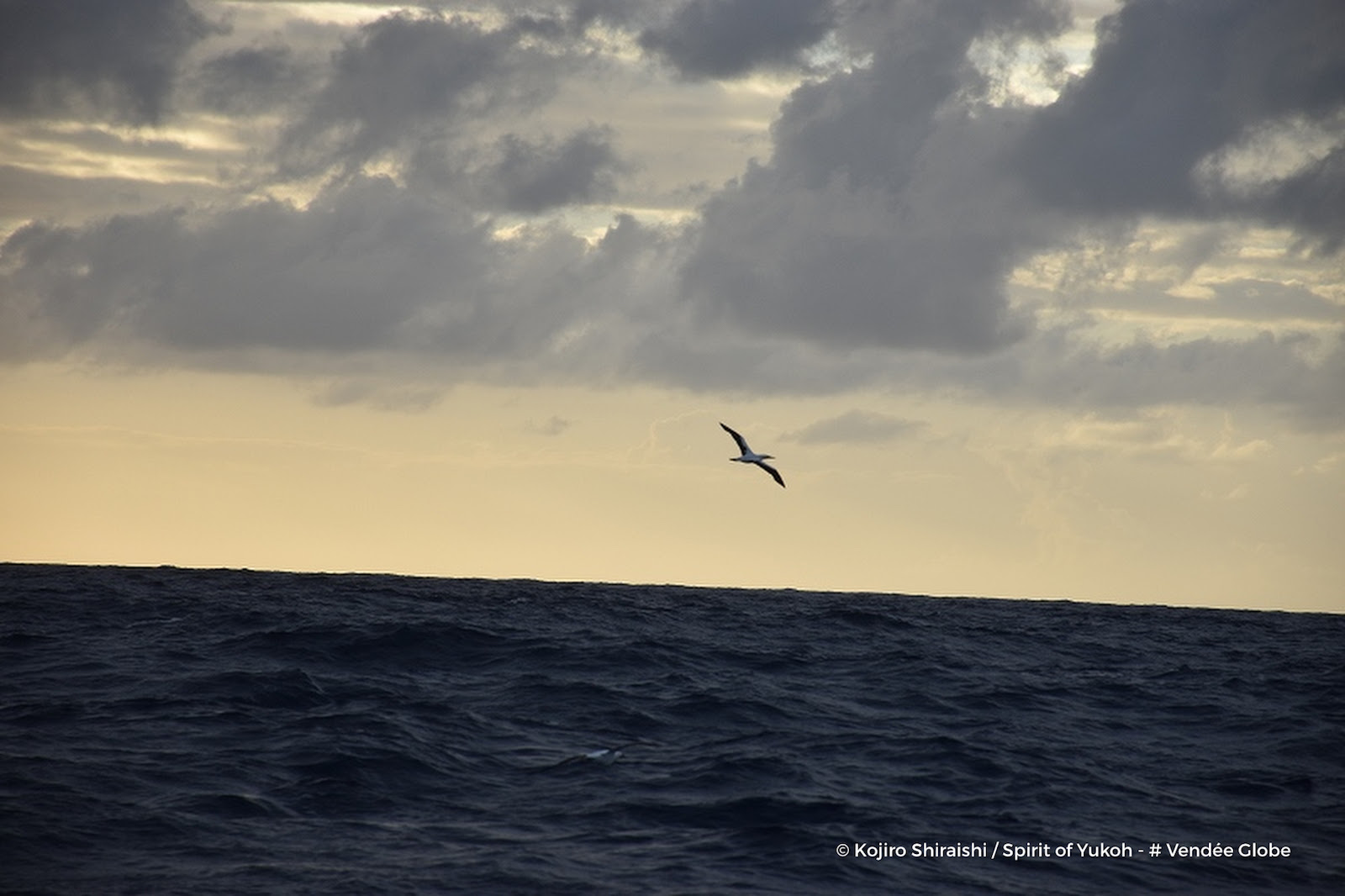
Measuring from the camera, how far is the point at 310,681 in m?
36.1

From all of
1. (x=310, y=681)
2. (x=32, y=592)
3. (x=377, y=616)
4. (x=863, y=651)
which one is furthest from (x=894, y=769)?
(x=32, y=592)

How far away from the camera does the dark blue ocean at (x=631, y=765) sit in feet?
78.0

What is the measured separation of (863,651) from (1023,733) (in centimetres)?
1402

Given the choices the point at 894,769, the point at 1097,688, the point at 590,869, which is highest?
the point at 1097,688

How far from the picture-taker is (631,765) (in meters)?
29.7

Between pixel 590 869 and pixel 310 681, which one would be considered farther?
pixel 310 681

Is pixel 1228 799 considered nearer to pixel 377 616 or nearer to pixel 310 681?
pixel 310 681

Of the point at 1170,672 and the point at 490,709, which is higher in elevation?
the point at 1170,672

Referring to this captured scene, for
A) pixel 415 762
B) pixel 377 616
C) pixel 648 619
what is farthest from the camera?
pixel 648 619

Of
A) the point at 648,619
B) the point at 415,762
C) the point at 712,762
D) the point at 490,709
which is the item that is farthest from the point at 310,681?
the point at 648,619

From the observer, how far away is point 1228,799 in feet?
96.7

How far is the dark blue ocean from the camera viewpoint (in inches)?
936

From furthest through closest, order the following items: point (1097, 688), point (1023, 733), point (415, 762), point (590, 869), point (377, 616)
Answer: point (377, 616) → point (1097, 688) → point (1023, 733) → point (415, 762) → point (590, 869)

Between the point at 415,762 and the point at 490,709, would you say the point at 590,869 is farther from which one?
the point at 490,709
